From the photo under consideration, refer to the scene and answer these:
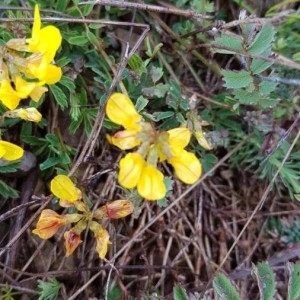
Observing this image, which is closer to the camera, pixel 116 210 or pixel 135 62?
pixel 116 210

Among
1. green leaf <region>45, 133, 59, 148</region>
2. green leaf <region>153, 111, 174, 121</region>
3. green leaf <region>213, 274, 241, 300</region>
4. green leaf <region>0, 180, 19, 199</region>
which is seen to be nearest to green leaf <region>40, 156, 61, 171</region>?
green leaf <region>45, 133, 59, 148</region>

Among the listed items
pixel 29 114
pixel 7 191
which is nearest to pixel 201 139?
pixel 29 114

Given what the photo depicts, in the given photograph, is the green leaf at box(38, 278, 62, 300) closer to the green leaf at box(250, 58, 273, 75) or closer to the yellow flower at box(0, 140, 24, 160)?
the yellow flower at box(0, 140, 24, 160)

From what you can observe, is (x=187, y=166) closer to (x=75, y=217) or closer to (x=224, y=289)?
(x=75, y=217)

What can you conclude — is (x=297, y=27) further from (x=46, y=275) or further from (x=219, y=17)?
(x=46, y=275)

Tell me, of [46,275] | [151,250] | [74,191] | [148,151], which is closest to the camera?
[148,151]

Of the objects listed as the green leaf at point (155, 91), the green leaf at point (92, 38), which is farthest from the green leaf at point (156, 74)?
the green leaf at point (92, 38)

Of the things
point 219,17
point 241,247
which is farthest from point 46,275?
point 219,17
